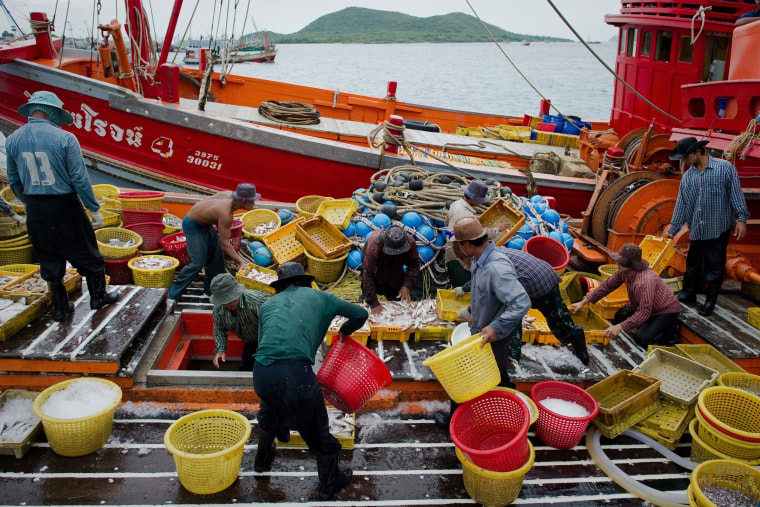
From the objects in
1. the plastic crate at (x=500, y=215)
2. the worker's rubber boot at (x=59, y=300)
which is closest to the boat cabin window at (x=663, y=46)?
the plastic crate at (x=500, y=215)

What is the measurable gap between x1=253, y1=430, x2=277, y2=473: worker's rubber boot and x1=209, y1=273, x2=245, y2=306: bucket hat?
1.04 metres

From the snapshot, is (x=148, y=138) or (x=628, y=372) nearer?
(x=628, y=372)

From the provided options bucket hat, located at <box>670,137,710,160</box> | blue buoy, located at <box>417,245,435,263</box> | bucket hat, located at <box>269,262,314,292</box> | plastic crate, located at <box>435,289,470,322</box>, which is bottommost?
plastic crate, located at <box>435,289,470,322</box>

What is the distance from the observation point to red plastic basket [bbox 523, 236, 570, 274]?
5.91 metres

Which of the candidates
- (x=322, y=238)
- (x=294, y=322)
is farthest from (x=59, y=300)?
(x=322, y=238)

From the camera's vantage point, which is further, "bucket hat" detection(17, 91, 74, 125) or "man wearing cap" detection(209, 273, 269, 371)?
"bucket hat" detection(17, 91, 74, 125)

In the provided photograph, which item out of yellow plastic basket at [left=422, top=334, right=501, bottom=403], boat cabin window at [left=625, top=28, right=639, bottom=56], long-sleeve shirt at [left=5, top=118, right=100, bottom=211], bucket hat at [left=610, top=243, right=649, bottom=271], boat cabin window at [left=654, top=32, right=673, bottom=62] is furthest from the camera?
boat cabin window at [left=625, top=28, right=639, bottom=56]

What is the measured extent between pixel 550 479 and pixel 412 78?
74.6 m

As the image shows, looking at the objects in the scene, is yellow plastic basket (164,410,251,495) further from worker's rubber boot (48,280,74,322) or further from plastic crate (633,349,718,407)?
plastic crate (633,349,718,407)

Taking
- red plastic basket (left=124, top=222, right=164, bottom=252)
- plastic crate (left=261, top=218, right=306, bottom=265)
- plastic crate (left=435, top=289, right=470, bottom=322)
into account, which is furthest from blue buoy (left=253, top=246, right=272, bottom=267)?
plastic crate (left=435, top=289, right=470, bottom=322)

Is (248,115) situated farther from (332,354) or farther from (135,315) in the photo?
(332,354)

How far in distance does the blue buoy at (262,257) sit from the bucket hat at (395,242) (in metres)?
1.98

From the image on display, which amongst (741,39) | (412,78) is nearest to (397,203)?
(741,39)

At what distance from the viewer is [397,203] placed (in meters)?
6.66
